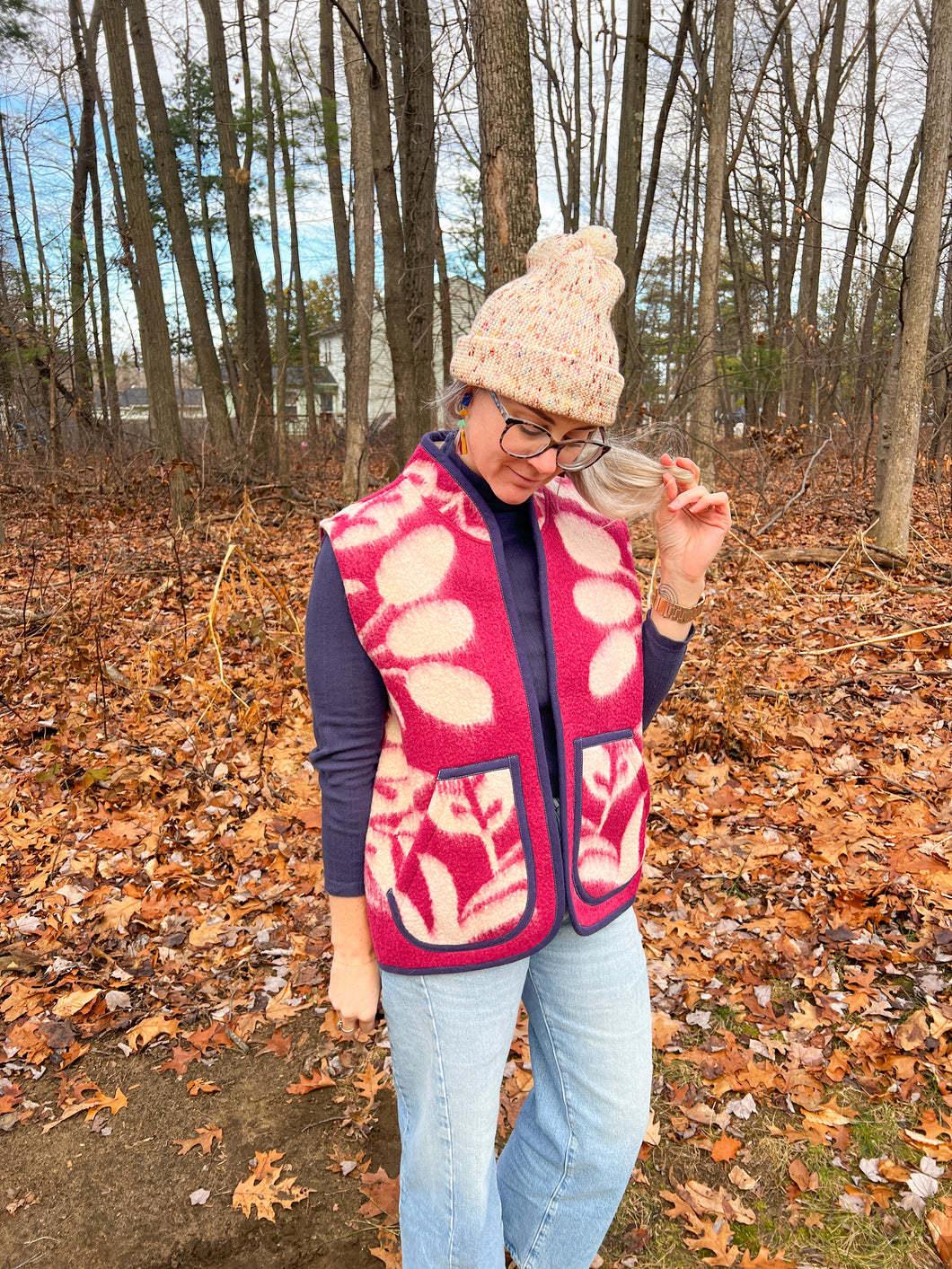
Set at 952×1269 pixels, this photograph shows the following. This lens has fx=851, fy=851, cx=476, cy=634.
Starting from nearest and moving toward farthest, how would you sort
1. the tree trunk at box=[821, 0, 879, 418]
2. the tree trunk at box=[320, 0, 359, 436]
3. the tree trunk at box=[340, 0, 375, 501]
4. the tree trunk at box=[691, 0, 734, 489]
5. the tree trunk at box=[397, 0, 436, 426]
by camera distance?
1. the tree trunk at box=[691, 0, 734, 489]
2. the tree trunk at box=[340, 0, 375, 501]
3. the tree trunk at box=[397, 0, 436, 426]
4. the tree trunk at box=[320, 0, 359, 436]
5. the tree trunk at box=[821, 0, 879, 418]

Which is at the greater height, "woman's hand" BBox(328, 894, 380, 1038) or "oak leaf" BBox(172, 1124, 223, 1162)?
"woman's hand" BBox(328, 894, 380, 1038)

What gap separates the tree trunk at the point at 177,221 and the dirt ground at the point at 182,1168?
411 inches

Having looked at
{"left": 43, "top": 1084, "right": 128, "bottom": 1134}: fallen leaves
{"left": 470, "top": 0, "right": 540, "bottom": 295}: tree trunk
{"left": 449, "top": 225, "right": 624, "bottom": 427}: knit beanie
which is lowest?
{"left": 43, "top": 1084, "right": 128, "bottom": 1134}: fallen leaves

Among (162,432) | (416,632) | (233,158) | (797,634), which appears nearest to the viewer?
(416,632)

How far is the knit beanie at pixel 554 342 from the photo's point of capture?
4.79 feet

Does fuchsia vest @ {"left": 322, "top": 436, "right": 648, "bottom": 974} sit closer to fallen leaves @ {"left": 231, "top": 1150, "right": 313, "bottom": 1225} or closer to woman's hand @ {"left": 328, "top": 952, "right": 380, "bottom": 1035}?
woman's hand @ {"left": 328, "top": 952, "right": 380, "bottom": 1035}

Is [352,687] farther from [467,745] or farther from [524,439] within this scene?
[524,439]

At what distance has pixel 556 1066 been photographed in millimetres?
1706

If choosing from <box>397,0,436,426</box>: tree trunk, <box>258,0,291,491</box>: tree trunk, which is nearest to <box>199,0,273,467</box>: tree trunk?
<box>258,0,291,491</box>: tree trunk

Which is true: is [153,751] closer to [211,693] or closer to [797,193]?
[211,693]

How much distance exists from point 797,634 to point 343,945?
5.24 meters

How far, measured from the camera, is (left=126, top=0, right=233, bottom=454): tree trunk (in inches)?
431

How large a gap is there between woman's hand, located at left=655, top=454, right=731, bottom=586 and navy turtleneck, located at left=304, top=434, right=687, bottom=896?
32 centimetres

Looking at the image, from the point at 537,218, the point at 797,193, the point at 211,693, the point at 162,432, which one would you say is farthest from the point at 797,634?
A: the point at 797,193
